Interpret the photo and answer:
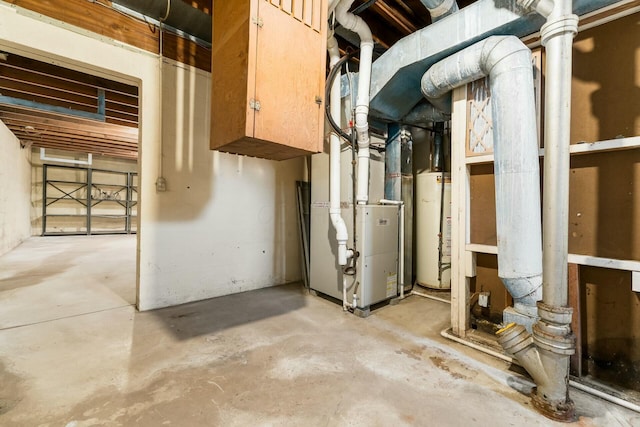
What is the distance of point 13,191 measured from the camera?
18.7 ft

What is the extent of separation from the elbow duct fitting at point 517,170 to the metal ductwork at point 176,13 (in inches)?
93.5

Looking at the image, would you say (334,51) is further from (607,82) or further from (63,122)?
(63,122)

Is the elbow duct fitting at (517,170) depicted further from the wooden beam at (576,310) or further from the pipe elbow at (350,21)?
the pipe elbow at (350,21)

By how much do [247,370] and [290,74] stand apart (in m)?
1.76

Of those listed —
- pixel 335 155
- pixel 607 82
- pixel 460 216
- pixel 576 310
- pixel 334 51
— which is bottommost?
pixel 576 310

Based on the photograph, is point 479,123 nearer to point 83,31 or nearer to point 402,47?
point 402,47

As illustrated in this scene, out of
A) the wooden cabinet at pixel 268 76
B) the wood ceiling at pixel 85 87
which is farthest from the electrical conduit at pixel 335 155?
the wooden cabinet at pixel 268 76

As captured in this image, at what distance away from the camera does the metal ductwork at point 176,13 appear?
229cm

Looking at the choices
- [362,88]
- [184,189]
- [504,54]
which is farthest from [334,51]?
[184,189]

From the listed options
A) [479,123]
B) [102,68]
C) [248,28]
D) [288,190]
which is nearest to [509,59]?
[479,123]

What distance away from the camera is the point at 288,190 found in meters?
3.43

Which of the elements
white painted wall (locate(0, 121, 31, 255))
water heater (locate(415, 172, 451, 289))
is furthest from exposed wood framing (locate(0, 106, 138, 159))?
water heater (locate(415, 172, 451, 289))

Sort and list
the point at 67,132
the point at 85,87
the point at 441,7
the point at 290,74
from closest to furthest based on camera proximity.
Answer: the point at 290,74, the point at 441,7, the point at 85,87, the point at 67,132

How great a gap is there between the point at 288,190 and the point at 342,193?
3.00ft
